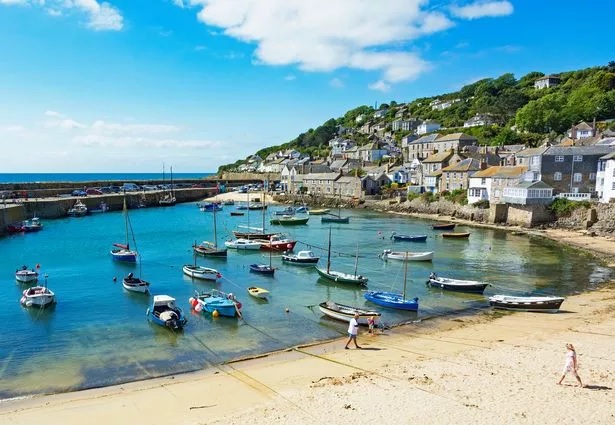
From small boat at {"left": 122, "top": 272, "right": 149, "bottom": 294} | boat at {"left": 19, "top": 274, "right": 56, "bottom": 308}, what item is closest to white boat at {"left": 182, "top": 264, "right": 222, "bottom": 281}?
small boat at {"left": 122, "top": 272, "right": 149, "bottom": 294}

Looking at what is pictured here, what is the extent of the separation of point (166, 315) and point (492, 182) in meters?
58.6

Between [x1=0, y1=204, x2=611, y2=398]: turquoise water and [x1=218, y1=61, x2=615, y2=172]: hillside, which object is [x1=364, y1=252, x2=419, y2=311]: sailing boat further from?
[x1=218, y1=61, x2=615, y2=172]: hillside

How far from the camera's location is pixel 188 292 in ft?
113

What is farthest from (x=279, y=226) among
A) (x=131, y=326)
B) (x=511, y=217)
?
(x=131, y=326)

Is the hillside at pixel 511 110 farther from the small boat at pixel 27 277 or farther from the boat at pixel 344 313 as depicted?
the small boat at pixel 27 277

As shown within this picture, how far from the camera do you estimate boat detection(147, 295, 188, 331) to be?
25984 millimetres

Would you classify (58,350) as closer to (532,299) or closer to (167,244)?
(532,299)

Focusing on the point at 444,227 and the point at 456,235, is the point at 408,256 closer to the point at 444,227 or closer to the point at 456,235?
the point at 456,235

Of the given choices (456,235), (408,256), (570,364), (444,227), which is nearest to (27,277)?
(408,256)

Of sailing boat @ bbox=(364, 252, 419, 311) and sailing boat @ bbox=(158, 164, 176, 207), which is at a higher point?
sailing boat @ bbox=(158, 164, 176, 207)

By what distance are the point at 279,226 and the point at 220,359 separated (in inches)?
2023

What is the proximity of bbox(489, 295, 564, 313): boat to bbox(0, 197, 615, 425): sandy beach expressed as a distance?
4.16 metres

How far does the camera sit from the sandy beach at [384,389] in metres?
15.2

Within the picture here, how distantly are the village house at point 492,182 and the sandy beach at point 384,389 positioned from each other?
157ft
